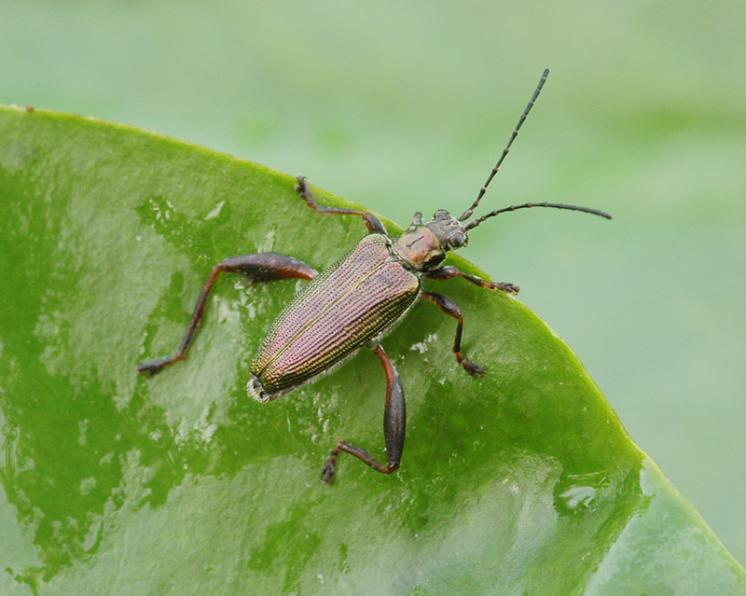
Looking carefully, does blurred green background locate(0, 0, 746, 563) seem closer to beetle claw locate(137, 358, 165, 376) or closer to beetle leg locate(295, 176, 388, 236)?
beetle leg locate(295, 176, 388, 236)

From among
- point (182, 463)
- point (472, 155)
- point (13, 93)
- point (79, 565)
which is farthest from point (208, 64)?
point (79, 565)

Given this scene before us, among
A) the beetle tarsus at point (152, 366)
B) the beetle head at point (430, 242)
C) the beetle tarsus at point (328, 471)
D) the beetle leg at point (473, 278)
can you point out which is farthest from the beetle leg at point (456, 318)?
the beetle tarsus at point (152, 366)

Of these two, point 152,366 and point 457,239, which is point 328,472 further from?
point 457,239

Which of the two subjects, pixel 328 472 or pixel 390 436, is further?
pixel 390 436

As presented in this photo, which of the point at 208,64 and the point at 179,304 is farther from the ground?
the point at 208,64

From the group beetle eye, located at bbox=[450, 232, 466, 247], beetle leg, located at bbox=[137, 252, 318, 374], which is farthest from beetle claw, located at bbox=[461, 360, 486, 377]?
beetle eye, located at bbox=[450, 232, 466, 247]

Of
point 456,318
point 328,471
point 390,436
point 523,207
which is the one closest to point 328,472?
point 328,471

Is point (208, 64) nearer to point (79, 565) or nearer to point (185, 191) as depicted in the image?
point (185, 191)
